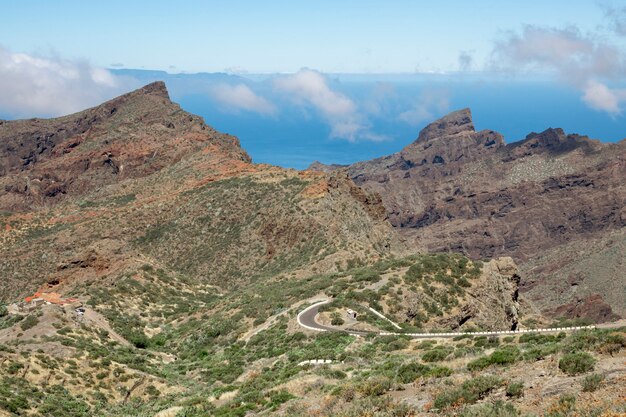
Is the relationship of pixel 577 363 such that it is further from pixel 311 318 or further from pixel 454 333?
pixel 311 318

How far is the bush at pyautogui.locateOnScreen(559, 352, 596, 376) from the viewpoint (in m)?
19.4

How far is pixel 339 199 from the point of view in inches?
3199

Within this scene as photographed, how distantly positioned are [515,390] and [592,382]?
6.62 ft

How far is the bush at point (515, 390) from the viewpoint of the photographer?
18547 mm

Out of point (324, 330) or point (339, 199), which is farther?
point (339, 199)

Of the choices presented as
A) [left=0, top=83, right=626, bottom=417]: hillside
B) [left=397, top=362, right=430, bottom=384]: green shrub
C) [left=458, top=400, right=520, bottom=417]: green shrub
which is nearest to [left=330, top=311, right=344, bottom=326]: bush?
[left=0, top=83, right=626, bottom=417]: hillside

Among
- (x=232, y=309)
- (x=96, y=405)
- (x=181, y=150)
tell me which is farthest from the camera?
(x=181, y=150)

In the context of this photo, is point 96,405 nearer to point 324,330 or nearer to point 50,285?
point 324,330

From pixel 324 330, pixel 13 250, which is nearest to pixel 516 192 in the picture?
pixel 13 250

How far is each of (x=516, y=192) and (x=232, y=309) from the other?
160 metres

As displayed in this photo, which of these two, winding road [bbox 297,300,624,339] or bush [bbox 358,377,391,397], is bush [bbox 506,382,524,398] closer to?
bush [bbox 358,377,391,397]

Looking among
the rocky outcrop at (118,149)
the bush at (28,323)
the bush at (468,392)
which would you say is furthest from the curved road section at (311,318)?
the rocky outcrop at (118,149)

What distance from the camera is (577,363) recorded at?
19625mm

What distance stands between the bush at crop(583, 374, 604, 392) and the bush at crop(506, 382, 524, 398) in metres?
1.66
